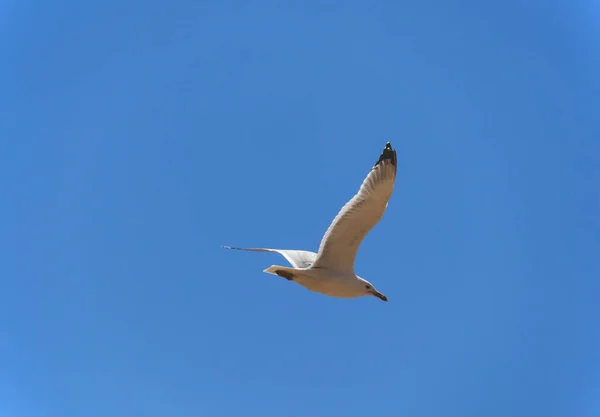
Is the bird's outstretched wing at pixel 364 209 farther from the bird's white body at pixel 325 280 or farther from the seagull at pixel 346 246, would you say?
the bird's white body at pixel 325 280

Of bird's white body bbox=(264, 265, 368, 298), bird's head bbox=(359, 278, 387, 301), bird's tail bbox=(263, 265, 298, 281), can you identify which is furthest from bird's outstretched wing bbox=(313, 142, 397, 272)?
bird's head bbox=(359, 278, 387, 301)

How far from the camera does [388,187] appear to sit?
37.4 ft

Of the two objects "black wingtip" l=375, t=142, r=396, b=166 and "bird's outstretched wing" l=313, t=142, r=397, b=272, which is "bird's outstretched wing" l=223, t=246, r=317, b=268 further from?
"black wingtip" l=375, t=142, r=396, b=166

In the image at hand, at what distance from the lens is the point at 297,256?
12.3 meters

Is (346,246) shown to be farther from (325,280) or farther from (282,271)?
(282,271)

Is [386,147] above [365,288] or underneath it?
above

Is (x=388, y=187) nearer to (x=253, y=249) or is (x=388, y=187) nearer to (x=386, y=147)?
(x=386, y=147)

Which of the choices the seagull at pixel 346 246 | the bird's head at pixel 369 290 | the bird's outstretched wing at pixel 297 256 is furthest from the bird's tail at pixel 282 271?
the bird's head at pixel 369 290

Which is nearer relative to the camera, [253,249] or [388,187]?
[388,187]

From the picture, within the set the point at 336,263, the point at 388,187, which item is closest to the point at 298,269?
the point at 336,263

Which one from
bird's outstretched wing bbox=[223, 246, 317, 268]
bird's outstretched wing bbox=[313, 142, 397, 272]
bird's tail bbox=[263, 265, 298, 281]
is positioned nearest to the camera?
bird's outstretched wing bbox=[313, 142, 397, 272]

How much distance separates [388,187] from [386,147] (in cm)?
54

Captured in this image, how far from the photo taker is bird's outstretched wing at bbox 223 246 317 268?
12.1 m

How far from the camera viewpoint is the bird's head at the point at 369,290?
1218 cm
